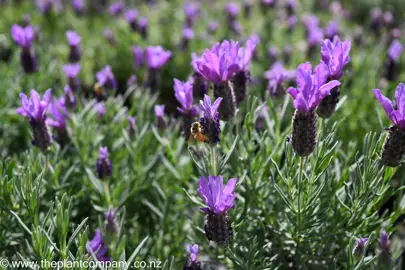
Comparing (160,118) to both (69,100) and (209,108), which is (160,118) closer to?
(69,100)

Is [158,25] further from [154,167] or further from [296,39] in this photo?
[154,167]

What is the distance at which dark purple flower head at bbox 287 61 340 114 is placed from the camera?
1370 mm

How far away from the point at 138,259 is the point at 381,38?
3.36m

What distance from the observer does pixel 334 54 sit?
158 cm

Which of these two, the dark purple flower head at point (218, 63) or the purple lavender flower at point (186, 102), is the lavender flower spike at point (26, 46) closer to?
the purple lavender flower at point (186, 102)

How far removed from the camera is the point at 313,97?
4.62 feet

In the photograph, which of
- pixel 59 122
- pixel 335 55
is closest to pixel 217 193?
pixel 335 55

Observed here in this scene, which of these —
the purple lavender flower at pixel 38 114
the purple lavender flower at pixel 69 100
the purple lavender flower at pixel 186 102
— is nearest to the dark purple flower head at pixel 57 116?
the purple lavender flower at pixel 69 100

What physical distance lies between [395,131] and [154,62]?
1610 mm

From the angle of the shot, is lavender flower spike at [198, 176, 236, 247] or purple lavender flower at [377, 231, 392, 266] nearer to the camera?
lavender flower spike at [198, 176, 236, 247]

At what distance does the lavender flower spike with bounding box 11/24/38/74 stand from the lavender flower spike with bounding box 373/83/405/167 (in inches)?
84.3

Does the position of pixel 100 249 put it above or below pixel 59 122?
below

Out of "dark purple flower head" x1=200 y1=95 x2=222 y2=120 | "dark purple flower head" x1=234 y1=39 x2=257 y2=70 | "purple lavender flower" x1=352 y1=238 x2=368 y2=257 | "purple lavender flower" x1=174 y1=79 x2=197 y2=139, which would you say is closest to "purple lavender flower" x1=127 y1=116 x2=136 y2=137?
"purple lavender flower" x1=174 y1=79 x2=197 y2=139

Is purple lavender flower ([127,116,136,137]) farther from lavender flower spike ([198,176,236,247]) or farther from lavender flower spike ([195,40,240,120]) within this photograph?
lavender flower spike ([198,176,236,247])
